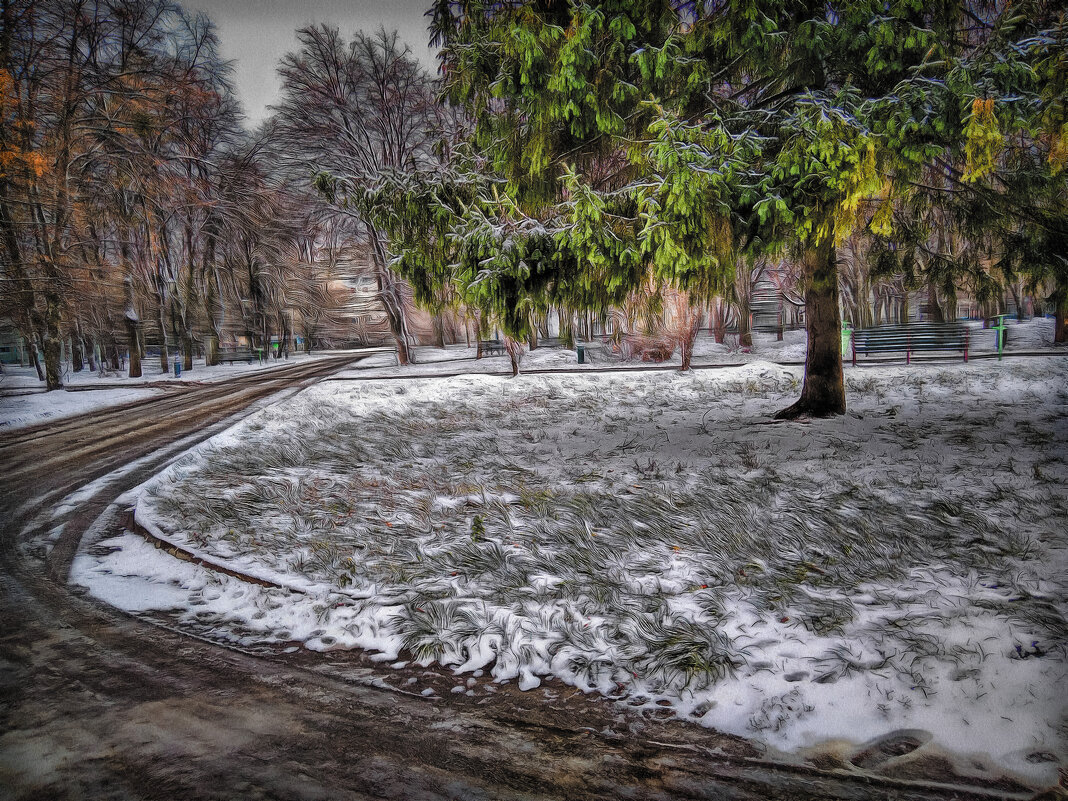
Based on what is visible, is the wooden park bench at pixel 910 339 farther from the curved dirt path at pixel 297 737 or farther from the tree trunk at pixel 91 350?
the tree trunk at pixel 91 350

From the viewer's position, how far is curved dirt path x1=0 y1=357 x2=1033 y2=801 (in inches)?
Result: 92.1

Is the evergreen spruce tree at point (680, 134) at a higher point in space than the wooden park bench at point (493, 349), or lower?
higher

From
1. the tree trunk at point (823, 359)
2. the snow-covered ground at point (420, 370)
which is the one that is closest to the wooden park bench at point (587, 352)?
the snow-covered ground at point (420, 370)

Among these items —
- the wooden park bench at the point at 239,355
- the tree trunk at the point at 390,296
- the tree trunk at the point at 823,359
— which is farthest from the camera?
the wooden park bench at the point at 239,355

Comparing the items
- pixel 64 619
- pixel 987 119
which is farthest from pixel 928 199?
pixel 64 619

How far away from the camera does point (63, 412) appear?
14570mm

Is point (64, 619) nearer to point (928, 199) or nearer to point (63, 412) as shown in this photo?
point (928, 199)

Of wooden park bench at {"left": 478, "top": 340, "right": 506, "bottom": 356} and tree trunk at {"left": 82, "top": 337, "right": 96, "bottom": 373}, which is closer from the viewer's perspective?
wooden park bench at {"left": 478, "top": 340, "right": 506, "bottom": 356}

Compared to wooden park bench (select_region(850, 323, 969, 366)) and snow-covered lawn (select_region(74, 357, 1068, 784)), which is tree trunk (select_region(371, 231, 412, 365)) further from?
wooden park bench (select_region(850, 323, 969, 366))

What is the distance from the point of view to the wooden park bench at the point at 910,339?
19.9 m

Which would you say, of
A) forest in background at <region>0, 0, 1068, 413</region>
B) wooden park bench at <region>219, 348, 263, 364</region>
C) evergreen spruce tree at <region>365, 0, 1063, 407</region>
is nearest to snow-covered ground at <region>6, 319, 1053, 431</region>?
wooden park bench at <region>219, 348, 263, 364</region>

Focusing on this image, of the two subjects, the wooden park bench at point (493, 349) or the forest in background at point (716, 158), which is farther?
the wooden park bench at point (493, 349)

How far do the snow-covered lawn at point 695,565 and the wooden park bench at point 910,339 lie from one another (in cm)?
1343

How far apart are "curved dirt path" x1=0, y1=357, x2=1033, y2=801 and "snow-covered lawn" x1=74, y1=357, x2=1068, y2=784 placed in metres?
0.27
